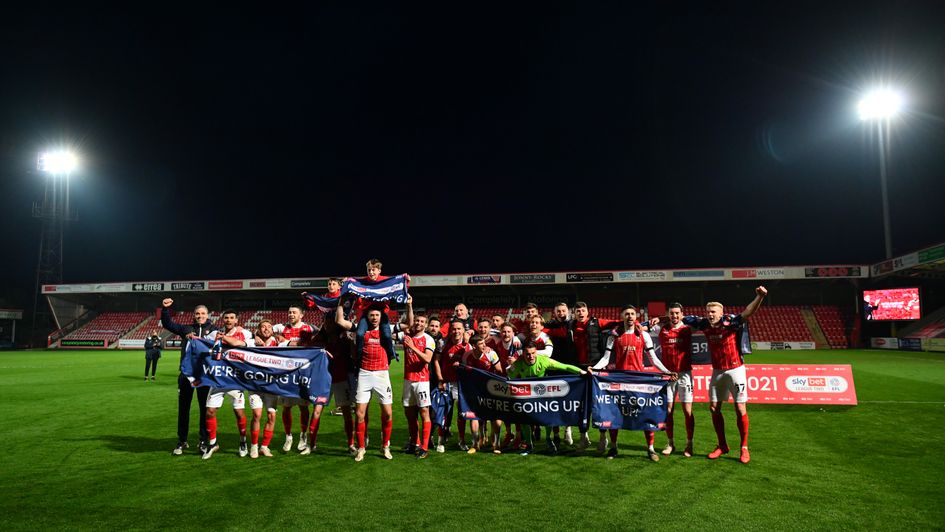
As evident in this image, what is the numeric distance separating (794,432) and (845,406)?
11.9 feet

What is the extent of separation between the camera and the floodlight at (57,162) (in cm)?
4884

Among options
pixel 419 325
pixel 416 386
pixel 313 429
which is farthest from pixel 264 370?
pixel 419 325

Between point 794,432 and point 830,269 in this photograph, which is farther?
point 830,269

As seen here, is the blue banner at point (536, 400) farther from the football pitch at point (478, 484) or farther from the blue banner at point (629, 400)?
the football pitch at point (478, 484)

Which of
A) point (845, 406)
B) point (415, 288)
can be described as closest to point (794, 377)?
point (845, 406)

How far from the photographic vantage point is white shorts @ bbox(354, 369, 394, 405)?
7074 mm

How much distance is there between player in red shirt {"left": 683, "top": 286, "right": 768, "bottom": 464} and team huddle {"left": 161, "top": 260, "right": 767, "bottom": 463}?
0.01 meters

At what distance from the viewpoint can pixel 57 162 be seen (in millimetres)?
49250

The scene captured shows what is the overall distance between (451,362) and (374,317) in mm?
1730

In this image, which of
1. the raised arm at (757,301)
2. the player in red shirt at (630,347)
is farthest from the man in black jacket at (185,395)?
the raised arm at (757,301)

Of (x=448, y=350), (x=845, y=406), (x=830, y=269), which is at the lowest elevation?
(x=845, y=406)

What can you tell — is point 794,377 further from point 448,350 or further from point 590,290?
point 590,290

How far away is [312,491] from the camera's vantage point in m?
5.50

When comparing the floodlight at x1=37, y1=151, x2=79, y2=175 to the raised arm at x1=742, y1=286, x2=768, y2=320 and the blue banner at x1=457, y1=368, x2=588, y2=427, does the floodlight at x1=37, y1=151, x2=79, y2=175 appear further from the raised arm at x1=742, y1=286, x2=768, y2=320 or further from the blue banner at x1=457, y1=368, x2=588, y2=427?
the raised arm at x1=742, y1=286, x2=768, y2=320
